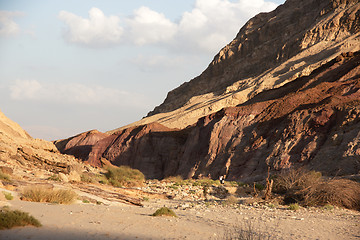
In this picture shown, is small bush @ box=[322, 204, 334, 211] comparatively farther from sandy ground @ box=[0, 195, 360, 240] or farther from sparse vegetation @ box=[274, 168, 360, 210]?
sandy ground @ box=[0, 195, 360, 240]

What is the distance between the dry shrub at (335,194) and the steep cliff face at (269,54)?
160 ft

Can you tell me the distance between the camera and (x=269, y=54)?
90.9m

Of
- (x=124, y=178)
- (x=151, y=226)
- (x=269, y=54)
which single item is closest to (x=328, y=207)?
(x=151, y=226)

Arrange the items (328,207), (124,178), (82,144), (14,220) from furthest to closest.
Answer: (82,144) → (124,178) → (328,207) → (14,220)

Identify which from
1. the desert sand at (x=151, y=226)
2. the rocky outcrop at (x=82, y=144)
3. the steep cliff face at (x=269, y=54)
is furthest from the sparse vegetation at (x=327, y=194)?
the rocky outcrop at (x=82, y=144)

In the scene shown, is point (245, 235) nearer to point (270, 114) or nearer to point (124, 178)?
point (124, 178)

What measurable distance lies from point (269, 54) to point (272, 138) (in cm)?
5691

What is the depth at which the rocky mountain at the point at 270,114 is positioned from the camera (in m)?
33.5

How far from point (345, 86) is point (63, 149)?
54.3 meters

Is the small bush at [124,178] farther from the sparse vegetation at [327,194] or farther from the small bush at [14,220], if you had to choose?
the small bush at [14,220]

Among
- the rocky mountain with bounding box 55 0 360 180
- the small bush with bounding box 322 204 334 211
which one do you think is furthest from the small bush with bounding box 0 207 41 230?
the rocky mountain with bounding box 55 0 360 180

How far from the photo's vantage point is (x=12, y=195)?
14.0 m

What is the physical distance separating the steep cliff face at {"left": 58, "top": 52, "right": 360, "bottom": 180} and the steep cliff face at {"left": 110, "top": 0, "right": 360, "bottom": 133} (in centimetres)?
1200

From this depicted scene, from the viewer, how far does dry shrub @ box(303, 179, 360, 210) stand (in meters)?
17.5
